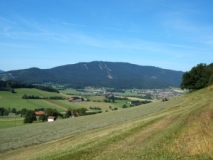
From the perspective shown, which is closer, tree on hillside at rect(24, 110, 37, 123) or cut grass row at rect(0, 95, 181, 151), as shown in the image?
cut grass row at rect(0, 95, 181, 151)

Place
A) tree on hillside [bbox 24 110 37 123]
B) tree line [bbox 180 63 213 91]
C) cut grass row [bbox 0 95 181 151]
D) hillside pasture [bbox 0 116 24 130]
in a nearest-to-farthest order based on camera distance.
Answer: cut grass row [bbox 0 95 181 151] < tree line [bbox 180 63 213 91] < hillside pasture [bbox 0 116 24 130] < tree on hillside [bbox 24 110 37 123]

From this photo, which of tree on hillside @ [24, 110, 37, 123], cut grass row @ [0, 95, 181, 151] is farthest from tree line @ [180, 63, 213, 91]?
tree on hillside @ [24, 110, 37, 123]

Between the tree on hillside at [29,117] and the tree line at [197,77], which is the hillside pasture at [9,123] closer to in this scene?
the tree on hillside at [29,117]

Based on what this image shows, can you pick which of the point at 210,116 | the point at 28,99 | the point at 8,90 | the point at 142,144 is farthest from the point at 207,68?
the point at 8,90

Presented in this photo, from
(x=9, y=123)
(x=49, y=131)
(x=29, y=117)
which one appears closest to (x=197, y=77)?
(x=49, y=131)

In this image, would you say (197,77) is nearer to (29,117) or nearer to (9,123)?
(29,117)

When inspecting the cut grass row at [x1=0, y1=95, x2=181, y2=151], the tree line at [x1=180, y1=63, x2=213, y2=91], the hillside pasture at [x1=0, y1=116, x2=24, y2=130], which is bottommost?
the hillside pasture at [x1=0, y1=116, x2=24, y2=130]

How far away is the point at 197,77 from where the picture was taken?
8769cm

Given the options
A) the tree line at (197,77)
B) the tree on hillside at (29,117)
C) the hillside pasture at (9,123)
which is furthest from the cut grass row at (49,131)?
the tree on hillside at (29,117)

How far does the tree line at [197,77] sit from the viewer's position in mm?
85625

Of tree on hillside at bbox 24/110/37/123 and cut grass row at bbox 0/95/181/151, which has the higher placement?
cut grass row at bbox 0/95/181/151

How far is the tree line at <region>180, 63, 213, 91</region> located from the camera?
3371 inches

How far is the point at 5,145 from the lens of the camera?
128 feet

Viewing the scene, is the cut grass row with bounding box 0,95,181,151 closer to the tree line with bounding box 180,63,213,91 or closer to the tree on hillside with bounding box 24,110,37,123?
the tree line with bounding box 180,63,213,91
